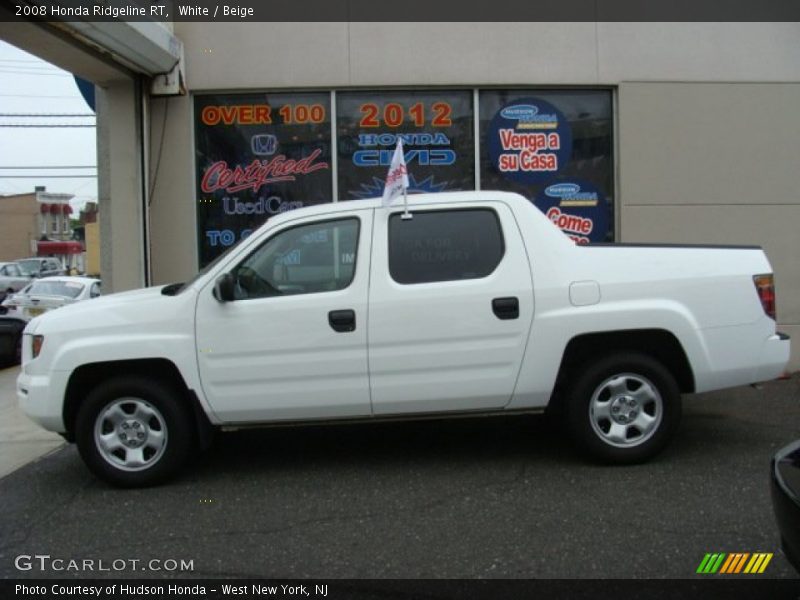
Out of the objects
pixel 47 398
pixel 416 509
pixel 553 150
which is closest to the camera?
pixel 416 509

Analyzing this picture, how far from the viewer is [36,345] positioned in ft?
16.8

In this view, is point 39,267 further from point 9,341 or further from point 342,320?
point 342,320

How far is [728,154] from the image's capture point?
8.97 metres

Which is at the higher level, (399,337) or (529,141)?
(529,141)

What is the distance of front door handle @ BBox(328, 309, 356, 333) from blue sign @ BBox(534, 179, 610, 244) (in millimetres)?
4619

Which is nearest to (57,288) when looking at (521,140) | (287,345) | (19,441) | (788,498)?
(19,441)

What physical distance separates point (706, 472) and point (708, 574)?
1612 millimetres

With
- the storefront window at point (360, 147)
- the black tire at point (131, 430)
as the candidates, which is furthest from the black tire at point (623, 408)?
the storefront window at point (360, 147)

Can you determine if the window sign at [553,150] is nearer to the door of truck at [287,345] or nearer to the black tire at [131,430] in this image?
the door of truck at [287,345]

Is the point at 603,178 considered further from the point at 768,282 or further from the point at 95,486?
the point at 95,486

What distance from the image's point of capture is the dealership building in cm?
874

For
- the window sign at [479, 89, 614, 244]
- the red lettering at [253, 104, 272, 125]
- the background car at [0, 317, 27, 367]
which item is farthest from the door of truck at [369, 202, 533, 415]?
the background car at [0, 317, 27, 367]

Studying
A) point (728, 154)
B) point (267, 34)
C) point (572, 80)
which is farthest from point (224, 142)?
point (728, 154)

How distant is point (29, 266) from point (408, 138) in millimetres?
26354
